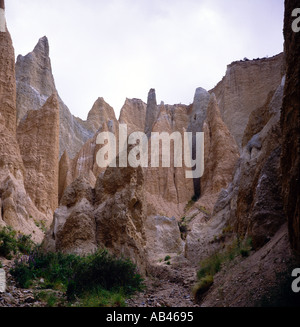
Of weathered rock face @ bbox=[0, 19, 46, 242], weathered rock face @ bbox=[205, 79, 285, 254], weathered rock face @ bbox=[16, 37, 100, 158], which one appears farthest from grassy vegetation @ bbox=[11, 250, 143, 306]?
weathered rock face @ bbox=[16, 37, 100, 158]

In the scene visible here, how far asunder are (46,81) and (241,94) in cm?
2990

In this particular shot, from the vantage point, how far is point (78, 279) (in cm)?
901

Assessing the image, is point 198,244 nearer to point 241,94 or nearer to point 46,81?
point 46,81

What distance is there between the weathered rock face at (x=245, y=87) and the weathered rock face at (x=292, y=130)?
151ft

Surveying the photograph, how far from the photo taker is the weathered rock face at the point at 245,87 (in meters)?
53.0

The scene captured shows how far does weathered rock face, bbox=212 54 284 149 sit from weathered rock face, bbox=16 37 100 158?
24.5 m

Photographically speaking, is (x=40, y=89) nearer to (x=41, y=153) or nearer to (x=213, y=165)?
(x=41, y=153)

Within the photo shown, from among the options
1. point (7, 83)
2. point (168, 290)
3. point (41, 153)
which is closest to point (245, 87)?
point (41, 153)

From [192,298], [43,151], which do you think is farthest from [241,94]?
[192,298]

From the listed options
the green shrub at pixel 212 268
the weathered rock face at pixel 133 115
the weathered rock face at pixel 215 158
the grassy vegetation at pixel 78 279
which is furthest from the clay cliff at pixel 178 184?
the weathered rock face at pixel 133 115

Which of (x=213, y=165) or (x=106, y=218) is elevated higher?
(x=213, y=165)

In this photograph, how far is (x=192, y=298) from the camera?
9.78m

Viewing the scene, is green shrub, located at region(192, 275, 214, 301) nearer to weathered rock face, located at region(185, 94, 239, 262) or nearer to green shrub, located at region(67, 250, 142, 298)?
green shrub, located at region(67, 250, 142, 298)

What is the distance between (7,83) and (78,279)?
22.7 m
